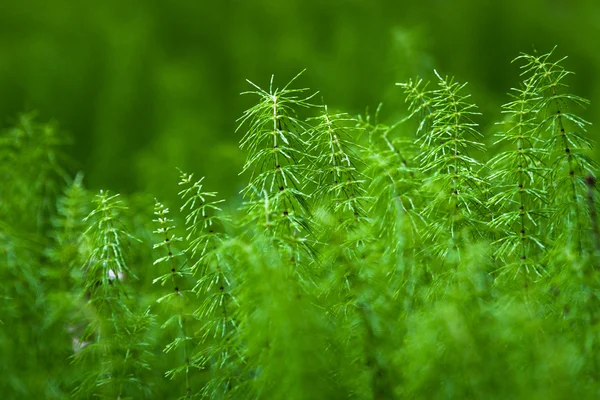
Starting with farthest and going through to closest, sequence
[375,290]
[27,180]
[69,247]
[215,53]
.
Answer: [215,53]
[27,180]
[69,247]
[375,290]

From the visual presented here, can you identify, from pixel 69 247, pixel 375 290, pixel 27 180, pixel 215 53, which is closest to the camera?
pixel 375 290

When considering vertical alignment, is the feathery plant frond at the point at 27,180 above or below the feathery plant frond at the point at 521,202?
above

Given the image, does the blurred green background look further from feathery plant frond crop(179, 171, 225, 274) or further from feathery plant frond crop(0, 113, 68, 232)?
feathery plant frond crop(179, 171, 225, 274)

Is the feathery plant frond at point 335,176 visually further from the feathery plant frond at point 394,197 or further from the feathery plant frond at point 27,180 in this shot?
the feathery plant frond at point 27,180

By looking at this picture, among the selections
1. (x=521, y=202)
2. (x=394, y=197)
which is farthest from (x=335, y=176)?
(x=521, y=202)

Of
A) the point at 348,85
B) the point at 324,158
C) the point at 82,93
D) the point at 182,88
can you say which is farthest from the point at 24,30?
the point at 324,158

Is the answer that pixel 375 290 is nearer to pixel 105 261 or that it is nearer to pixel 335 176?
pixel 335 176

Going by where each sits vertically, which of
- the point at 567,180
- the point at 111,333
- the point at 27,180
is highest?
the point at 27,180

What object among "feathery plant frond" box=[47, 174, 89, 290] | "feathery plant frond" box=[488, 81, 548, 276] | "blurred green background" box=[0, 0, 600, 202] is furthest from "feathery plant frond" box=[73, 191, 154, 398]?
"blurred green background" box=[0, 0, 600, 202]

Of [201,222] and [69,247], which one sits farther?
[69,247]

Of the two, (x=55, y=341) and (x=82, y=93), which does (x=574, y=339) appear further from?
(x=82, y=93)

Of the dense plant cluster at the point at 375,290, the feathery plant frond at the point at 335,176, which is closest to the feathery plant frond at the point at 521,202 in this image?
the dense plant cluster at the point at 375,290
